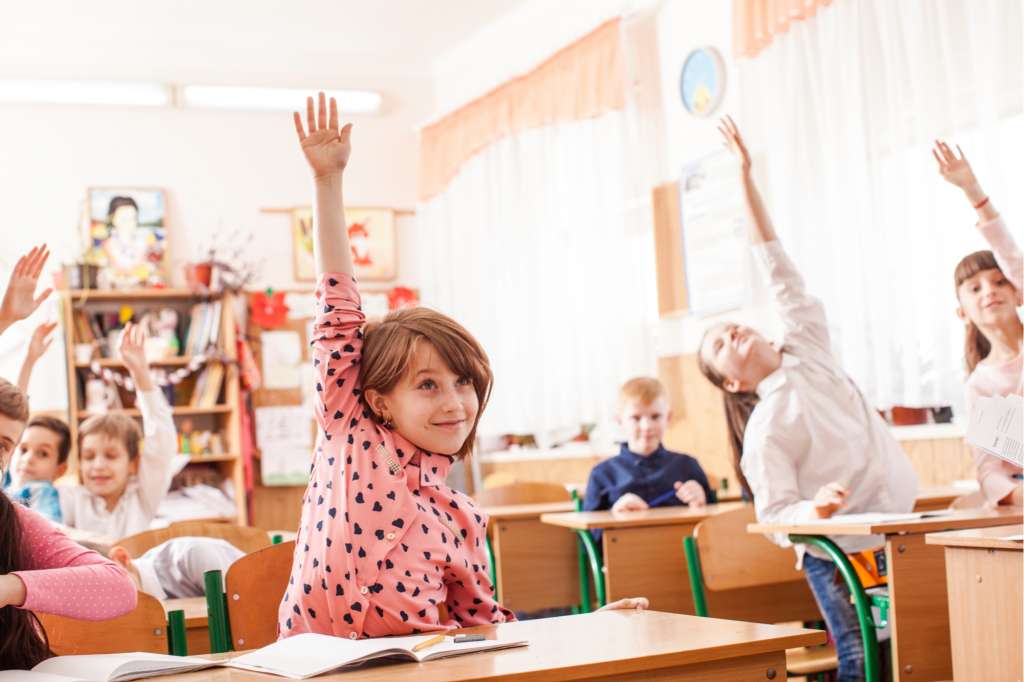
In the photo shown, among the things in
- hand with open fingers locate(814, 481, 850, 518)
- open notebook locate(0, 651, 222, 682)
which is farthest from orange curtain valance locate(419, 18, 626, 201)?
open notebook locate(0, 651, 222, 682)

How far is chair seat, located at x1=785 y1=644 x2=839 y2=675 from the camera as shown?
2.83 meters

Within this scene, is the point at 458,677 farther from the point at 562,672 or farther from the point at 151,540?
the point at 151,540

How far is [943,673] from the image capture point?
271 centimetres

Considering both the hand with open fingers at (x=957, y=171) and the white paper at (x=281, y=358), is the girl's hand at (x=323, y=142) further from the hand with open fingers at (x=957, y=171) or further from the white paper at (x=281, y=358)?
the white paper at (x=281, y=358)

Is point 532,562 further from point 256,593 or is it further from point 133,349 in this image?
point 256,593

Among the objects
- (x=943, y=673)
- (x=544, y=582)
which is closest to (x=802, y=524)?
(x=943, y=673)

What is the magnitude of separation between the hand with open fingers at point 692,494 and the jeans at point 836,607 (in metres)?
1.03

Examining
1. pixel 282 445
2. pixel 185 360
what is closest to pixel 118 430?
pixel 185 360

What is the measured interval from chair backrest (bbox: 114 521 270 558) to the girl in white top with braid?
130cm

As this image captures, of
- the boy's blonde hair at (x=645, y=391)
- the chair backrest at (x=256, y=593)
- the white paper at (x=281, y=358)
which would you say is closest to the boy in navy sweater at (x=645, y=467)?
the boy's blonde hair at (x=645, y=391)

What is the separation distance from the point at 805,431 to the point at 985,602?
0.98 meters

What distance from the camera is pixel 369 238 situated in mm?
7938

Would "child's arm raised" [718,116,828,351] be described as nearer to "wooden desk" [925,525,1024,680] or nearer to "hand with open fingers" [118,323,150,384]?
"wooden desk" [925,525,1024,680]

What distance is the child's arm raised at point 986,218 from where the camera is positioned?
310 centimetres
